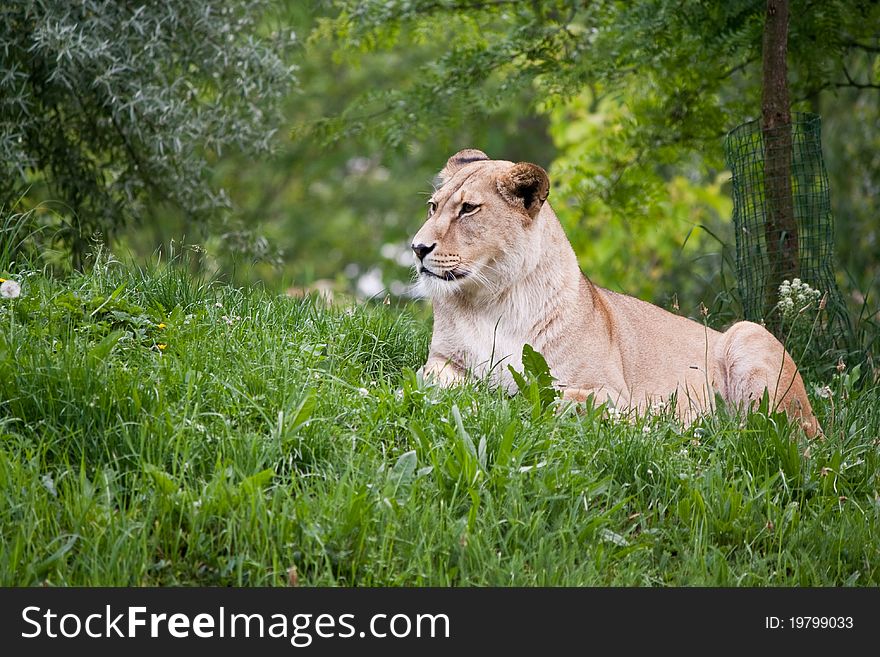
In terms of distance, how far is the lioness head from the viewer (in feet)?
17.9

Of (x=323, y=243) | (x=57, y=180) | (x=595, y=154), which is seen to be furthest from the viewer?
(x=323, y=243)

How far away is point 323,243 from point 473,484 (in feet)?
58.4

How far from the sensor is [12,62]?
7301 millimetres

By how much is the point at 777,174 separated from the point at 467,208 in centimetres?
242

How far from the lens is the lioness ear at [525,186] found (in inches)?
220

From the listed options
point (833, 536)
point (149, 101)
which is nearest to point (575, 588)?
point (833, 536)

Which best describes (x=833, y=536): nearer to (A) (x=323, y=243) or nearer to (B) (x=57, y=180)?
(B) (x=57, y=180)

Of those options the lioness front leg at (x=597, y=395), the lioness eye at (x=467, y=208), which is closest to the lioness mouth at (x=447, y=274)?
the lioness eye at (x=467, y=208)

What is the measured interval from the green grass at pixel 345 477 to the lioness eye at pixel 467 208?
992 millimetres

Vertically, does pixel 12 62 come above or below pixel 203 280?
above

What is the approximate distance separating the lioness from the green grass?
1.48ft

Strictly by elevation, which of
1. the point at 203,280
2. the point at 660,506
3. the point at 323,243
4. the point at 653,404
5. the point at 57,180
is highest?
the point at 323,243

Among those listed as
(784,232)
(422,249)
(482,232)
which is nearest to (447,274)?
(422,249)

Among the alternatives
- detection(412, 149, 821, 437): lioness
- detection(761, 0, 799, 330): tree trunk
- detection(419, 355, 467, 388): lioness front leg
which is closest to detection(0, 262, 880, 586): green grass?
detection(419, 355, 467, 388): lioness front leg
